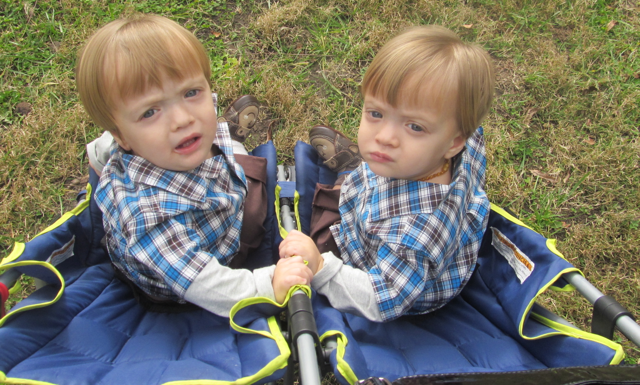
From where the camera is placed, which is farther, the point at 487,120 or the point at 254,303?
the point at 487,120

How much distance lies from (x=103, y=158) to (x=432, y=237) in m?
1.46

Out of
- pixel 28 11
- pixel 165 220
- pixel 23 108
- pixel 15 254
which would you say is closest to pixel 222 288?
pixel 165 220

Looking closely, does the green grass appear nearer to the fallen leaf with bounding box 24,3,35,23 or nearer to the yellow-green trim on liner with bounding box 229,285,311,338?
the fallen leaf with bounding box 24,3,35,23

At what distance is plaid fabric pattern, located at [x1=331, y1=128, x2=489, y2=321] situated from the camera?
1661 mm

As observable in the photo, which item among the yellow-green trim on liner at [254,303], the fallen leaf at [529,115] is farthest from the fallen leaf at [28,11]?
the fallen leaf at [529,115]

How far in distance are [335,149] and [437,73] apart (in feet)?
3.49

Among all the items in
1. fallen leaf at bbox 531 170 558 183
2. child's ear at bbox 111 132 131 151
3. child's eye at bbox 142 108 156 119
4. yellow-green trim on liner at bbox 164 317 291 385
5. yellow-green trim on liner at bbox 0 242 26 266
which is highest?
child's eye at bbox 142 108 156 119

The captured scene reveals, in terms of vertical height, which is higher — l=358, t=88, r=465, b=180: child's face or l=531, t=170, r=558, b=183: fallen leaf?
l=358, t=88, r=465, b=180: child's face

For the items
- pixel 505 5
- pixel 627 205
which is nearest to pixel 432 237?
pixel 627 205

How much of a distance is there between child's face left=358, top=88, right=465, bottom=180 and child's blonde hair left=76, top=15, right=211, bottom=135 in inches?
26.0

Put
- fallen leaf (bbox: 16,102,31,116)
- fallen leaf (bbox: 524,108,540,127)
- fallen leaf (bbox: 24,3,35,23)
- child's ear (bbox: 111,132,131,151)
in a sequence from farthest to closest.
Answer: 1. fallen leaf (bbox: 24,3,35,23)
2. fallen leaf (bbox: 524,108,540,127)
3. fallen leaf (bbox: 16,102,31,116)
4. child's ear (bbox: 111,132,131,151)

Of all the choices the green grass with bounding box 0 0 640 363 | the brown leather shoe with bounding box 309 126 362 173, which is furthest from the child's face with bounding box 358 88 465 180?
the green grass with bounding box 0 0 640 363

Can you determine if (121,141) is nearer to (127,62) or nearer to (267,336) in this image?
(127,62)

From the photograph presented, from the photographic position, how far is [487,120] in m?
3.22
